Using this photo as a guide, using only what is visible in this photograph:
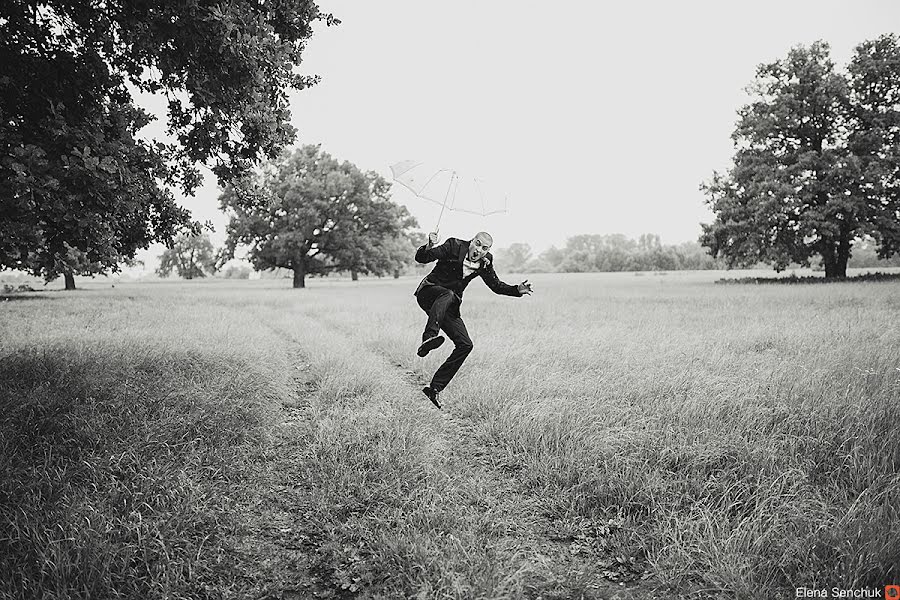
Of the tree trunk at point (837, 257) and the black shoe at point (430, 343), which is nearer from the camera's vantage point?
the black shoe at point (430, 343)

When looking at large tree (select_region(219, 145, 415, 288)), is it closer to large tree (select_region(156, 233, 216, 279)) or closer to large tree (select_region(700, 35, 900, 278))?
large tree (select_region(700, 35, 900, 278))

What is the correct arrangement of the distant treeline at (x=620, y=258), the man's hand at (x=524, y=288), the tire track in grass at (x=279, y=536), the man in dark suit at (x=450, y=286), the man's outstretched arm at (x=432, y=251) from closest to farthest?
the tire track in grass at (x=279, y=536) → the man's outstretched arm at (x=432, y=251) → the man in dark suit at (x=450, y=286) → the man's hand at (x=524, y=288) → the distant treeline at (x=620, y=258)

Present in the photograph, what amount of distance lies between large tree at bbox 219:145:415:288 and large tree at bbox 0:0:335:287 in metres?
31.2

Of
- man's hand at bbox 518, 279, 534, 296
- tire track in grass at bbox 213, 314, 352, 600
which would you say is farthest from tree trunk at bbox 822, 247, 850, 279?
tire track in grass at bbox 213, 314, 352, 600

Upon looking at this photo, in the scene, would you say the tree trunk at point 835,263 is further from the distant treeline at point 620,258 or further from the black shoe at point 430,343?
the distant treeline at point 620,258

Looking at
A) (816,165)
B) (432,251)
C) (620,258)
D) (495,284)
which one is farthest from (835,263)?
(620,258)

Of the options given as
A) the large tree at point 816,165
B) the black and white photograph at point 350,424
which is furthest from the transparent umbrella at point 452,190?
the large tree at point 816,165

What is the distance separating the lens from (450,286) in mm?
5406

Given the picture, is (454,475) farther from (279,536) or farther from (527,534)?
(279,536)

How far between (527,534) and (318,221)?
3821 centimetres

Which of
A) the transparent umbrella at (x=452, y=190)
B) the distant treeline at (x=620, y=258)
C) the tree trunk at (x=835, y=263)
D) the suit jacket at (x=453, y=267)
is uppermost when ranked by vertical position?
the distant treeline at (x=620, y=258)

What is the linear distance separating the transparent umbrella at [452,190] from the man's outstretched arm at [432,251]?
0.25m

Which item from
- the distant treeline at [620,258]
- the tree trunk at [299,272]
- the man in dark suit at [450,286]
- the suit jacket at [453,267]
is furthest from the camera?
the distant treeline at [620,258]

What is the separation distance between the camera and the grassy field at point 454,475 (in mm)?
3021
